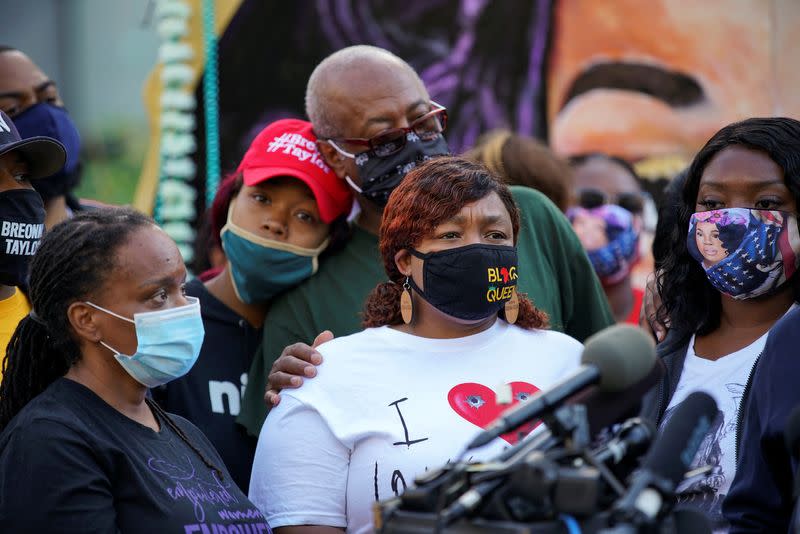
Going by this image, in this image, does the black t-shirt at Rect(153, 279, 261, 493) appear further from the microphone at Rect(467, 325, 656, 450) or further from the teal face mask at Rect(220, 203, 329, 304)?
the microphone at Rect(467, 325, 656, 450)

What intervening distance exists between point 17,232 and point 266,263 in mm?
963

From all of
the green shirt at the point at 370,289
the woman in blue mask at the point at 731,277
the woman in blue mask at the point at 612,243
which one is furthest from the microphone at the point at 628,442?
the woman in blue mask at the point at 612,243

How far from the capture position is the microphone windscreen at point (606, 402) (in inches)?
97.5

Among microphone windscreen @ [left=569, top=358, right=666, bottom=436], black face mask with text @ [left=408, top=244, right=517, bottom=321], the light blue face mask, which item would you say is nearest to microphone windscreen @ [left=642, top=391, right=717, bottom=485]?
microphone windscreen @ [left=569, top=358, right=666, bottom=436]

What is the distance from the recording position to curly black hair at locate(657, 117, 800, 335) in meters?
3.92

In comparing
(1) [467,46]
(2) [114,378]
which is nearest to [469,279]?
(2) [114,378]

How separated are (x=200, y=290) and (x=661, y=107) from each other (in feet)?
16.1

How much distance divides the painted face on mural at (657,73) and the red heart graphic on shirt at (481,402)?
523 cm

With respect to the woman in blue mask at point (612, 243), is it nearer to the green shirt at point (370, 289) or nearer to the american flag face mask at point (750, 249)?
the green shirt at point (370, 289)

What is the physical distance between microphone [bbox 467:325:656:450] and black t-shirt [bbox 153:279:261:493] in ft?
7.28

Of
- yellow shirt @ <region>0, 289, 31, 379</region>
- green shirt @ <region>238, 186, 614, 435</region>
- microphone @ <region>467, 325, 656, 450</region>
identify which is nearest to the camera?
microphone @ <region>467, 325, 656, 450</region>

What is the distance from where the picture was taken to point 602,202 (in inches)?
288

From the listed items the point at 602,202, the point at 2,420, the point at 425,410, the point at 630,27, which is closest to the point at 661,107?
the point at 630,27

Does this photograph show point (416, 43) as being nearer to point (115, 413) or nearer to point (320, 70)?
point (320, 70)
